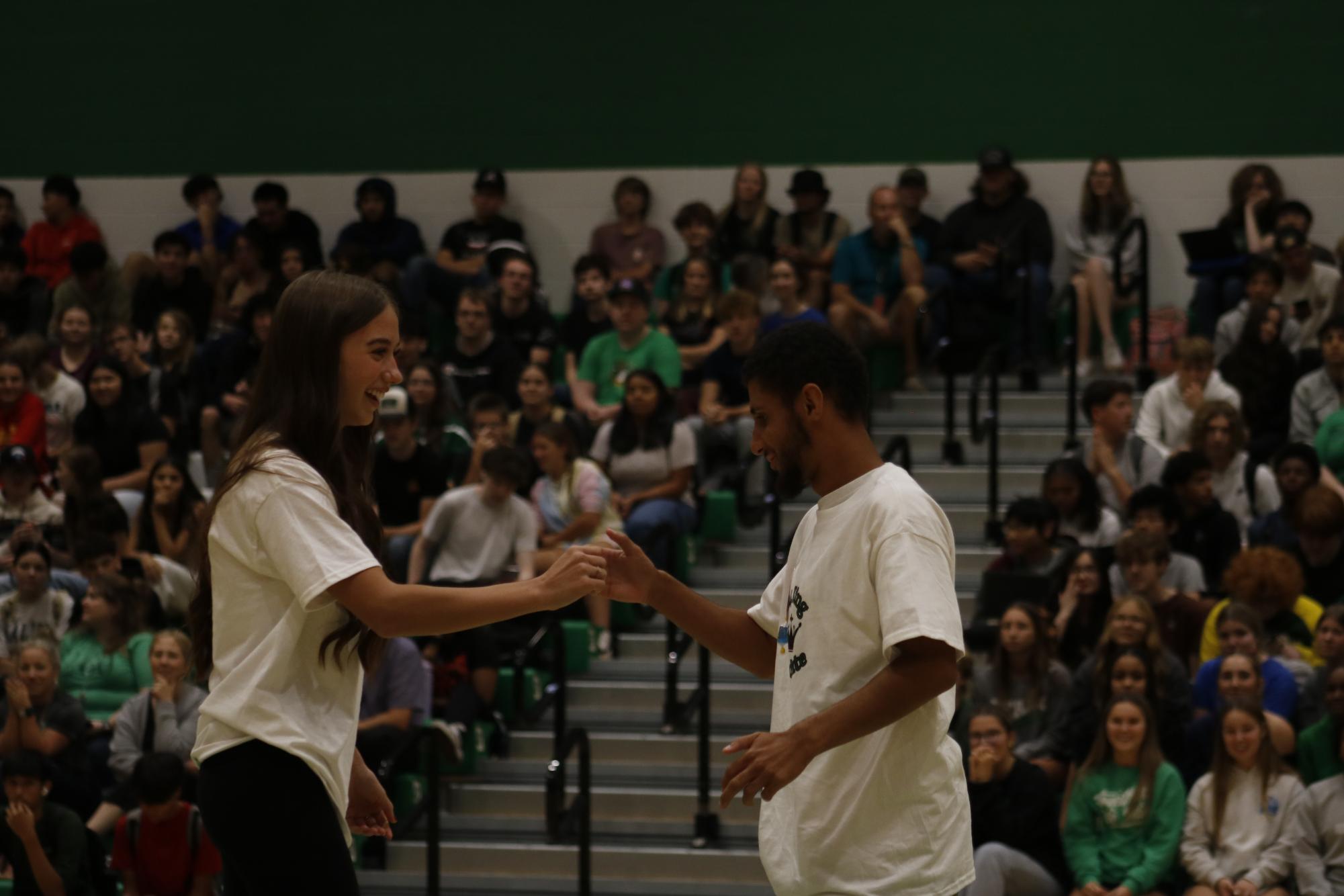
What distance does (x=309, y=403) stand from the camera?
354 cm

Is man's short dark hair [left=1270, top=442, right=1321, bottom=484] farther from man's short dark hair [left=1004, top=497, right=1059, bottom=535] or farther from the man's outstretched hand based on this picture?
the man's outstretched hand

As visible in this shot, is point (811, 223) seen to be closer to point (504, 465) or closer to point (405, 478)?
point (405, 478)

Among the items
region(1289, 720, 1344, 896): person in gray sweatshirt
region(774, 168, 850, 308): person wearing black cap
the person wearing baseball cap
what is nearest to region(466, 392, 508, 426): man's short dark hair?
the person wearing baseball cap

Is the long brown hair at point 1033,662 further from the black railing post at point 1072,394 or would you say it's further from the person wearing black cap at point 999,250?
the person wearing black cap at point 999,250

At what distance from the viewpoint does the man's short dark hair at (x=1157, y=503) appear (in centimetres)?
898

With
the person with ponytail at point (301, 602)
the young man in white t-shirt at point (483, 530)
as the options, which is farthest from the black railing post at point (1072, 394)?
the person with ponytail at point (301, 602)

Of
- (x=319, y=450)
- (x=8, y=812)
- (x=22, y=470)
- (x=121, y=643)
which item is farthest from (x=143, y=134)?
(x=319, y=450)

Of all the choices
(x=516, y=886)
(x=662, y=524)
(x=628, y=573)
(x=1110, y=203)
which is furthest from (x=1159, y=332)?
(x=628, y=573)

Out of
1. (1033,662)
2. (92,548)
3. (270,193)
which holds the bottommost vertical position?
(1033,662)

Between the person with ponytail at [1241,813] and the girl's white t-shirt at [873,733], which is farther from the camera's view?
the person with ponytail at [1241,813]

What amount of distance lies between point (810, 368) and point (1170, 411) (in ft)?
22.9

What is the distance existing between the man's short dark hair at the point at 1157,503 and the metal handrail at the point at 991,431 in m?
1.06

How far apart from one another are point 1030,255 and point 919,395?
4.11 ft

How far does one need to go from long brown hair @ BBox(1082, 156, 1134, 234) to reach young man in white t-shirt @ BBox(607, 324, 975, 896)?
874 centimetres
